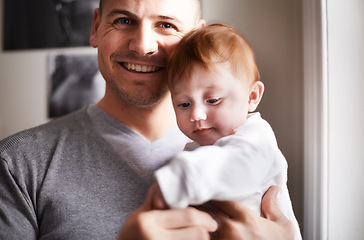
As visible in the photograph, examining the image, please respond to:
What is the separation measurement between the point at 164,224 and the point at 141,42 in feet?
2.19

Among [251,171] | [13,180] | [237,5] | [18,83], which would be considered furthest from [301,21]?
[18,83]

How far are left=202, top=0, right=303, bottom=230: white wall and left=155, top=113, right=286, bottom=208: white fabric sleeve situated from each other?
Answer: 724 mm

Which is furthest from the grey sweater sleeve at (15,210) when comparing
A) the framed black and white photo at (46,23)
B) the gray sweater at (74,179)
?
the framed black and white photo at (46,23)

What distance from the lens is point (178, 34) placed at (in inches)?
47.8

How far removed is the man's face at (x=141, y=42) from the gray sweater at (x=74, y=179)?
0.16 m

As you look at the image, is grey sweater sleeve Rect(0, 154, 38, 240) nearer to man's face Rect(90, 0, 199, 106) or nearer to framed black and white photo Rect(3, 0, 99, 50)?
man's face Rect(90, 0, 199, 106)

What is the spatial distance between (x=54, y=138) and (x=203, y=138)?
0.60m

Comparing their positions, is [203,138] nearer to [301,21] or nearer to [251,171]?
[251,171]

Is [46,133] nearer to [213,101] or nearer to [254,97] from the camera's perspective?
[213,101]

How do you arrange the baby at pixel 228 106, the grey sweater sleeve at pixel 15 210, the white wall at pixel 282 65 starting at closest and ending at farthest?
the baby at pixel 228 106, the grey sweater sleeve at pixel 15 210, the white wall at pixel 282 65

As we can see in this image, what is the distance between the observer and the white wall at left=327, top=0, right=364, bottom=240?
48.8 inches

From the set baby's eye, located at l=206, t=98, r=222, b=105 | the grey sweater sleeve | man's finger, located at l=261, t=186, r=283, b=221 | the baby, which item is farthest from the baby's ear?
the grey sweater sleeve

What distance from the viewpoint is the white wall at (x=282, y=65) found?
4.97ft

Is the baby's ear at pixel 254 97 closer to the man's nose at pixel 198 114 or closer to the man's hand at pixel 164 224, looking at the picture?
the man's nose at pixel 198 114
